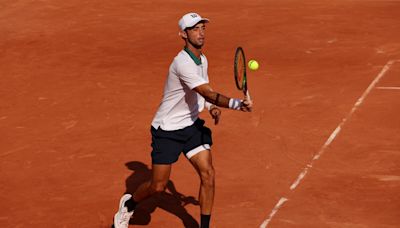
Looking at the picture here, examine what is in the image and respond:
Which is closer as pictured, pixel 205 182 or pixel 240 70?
pixel 205 182

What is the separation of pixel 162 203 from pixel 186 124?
1892 millimetres

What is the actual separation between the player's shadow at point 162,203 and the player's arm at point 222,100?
202 cm

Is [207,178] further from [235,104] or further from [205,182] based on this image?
[235,104]

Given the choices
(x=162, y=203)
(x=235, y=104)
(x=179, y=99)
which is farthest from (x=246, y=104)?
(x=162, y=203)

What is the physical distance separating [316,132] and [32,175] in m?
4.17

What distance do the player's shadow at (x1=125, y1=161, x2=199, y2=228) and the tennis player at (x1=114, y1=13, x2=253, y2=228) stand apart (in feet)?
3.18

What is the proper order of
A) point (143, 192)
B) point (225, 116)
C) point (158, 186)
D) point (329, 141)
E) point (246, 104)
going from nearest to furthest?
point (246, 104)
point (158, 186)
point (143, 192)
point (329, 141)
point (225, 116)

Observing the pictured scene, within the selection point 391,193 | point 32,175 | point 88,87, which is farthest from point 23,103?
point 391,193

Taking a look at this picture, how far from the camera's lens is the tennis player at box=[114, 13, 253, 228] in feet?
29.9

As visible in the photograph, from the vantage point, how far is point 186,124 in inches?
369

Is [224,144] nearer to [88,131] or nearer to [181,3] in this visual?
[88,131]

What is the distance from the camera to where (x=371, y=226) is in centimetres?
992

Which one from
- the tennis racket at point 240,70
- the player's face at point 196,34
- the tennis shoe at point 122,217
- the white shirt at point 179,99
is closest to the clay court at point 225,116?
the tennis shoe at point 122,217

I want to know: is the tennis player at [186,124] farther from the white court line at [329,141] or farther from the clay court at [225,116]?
the white court line at [329,141]
